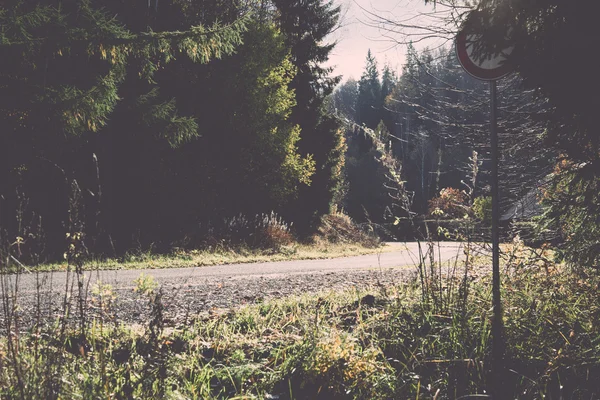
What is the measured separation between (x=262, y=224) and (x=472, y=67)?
1260 cm

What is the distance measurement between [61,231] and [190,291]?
7.38 m

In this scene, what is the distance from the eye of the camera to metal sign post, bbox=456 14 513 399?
330 centimetres

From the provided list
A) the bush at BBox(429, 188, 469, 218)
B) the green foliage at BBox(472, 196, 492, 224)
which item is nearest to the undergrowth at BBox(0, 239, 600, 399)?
the bush at BBox(429, 188, 469, 218)

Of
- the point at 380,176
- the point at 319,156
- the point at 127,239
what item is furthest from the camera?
the point at 380,176

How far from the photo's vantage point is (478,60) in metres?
3.88

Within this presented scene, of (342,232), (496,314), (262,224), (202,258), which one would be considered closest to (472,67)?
(496,314)

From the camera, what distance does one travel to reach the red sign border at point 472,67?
12.4ft

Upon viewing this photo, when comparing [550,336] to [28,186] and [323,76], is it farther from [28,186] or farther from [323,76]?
[323,76]

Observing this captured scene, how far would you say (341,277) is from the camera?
8.14 metres

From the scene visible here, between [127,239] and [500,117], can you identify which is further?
[127,239]

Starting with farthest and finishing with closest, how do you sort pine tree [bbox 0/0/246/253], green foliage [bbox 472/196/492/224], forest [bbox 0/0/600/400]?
1. pine tree [bbox 0/0/246/253]
2. green foliage [bbox 472/196/492/224]
3. forest [bbox 0/0/600/400]

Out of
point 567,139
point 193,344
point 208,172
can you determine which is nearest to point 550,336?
point 567,139

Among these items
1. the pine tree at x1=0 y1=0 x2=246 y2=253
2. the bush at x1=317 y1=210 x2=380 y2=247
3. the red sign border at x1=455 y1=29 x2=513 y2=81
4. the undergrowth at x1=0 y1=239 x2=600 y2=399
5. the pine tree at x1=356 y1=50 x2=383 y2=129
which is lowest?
the undergrowth at x1=0 y1=239 x2=600 y2=399

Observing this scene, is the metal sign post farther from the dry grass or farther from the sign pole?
the dry grass
